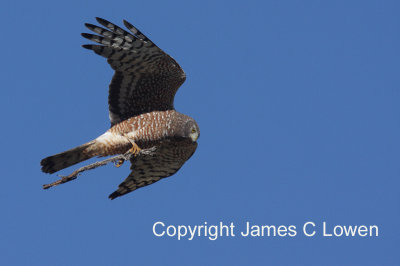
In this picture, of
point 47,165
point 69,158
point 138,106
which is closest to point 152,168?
point 138,106

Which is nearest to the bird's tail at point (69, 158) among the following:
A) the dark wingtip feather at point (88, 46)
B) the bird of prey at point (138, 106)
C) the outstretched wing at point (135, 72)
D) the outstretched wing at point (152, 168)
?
the bird of prey at point (138, 106)

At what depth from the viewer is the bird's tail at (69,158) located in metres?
9.17

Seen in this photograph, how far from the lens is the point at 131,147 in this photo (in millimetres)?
9609

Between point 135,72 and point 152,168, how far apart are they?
179 centimetres

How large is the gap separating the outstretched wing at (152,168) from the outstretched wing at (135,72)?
795mm

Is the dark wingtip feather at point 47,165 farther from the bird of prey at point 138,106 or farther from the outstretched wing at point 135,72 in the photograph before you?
the outstretched wing at point 135,72

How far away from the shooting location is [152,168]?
414 inches

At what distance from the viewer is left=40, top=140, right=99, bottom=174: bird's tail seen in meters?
9.17

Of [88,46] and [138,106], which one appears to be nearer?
[88,46]

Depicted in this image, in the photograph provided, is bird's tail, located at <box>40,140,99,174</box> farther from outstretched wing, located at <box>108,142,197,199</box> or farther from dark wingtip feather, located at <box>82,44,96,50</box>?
dark wingtip feather, located at <box>82,44,96,50</box>

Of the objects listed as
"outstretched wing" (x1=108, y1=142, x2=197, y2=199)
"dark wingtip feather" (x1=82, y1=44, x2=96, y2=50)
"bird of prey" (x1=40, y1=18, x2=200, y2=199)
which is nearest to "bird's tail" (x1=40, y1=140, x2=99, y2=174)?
"bird of prey" (x1=40, y1=18, x2=200, y2=199)

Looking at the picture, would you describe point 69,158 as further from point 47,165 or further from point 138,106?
point 138,106

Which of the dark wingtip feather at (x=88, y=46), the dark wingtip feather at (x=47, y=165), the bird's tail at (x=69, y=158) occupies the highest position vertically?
the dark wingtip feather at (x=88, y=46)

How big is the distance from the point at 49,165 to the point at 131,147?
1.20 metres
